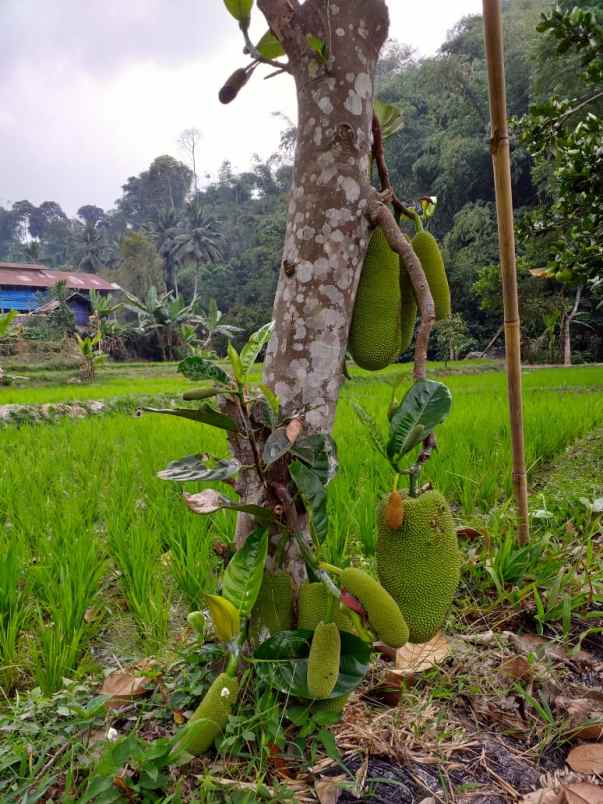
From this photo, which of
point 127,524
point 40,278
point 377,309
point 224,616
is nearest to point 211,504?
point 224,616

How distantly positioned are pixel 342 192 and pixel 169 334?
16.7m

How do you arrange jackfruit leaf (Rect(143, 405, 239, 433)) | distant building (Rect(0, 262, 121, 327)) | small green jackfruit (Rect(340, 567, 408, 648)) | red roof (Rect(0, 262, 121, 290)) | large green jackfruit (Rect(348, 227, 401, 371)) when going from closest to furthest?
small green jackfruit (Rect(340, 567, 408, 648))
jackfruit leaf (Rect(143, 405, 239, 433))
large green jackfruit (Rect(348, 227, 401, 371))
distant building (Rect(0, 262, 121, 327))
red roof (Rect(0, 262, 121, 290))

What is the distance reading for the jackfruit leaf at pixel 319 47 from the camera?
690 millimetres

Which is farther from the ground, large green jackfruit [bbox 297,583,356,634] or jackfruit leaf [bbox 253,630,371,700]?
large green jackfruit [bbox 297,583,356,634]

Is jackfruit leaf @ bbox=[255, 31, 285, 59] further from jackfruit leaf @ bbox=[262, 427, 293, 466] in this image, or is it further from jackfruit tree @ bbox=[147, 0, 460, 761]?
jackfruit leaf @ bbox=[262, 427, 293, 466]

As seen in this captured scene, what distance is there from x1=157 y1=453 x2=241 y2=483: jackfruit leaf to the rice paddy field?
0.18 metres

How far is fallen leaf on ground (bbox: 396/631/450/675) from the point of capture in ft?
2.98

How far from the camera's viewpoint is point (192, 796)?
639 millimetres

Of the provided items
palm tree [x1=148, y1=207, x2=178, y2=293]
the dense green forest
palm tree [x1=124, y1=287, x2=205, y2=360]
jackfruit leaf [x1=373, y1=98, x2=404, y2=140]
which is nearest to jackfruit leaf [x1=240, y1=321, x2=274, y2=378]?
jackfruit leaf [x1=373, y1=98, x2=404, y2=140]

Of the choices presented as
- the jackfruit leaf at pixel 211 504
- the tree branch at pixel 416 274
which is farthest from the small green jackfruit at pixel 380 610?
the tree branch at pixel 416 274

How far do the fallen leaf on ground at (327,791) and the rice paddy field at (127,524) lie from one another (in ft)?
1.44

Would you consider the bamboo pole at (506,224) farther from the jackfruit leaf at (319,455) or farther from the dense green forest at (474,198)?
the dense green forest at (474,198)

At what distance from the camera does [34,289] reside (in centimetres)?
1941

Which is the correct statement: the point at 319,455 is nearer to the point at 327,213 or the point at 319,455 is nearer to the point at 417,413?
the point at 417,413
